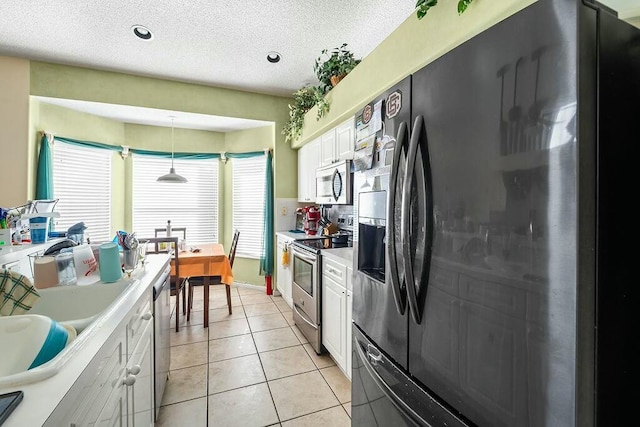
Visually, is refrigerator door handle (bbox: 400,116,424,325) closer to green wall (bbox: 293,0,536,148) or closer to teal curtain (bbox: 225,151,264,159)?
green wall (bbox: 293,0,536,148)

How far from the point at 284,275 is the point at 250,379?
5.52ft

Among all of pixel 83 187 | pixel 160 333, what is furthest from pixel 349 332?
pixel 83 187

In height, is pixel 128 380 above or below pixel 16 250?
below

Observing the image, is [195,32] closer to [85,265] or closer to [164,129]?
[85,265]

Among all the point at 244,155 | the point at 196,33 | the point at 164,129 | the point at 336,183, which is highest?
the point at 196,33

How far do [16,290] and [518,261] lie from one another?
1.47 m

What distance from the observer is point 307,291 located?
2.65 m

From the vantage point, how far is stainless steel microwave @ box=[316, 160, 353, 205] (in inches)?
106

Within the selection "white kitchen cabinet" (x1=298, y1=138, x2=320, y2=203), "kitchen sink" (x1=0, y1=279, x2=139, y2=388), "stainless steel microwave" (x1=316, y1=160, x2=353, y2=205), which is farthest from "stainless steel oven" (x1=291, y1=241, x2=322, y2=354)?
"kitchen sink" (x1=0, y1=279, x2=139, y2=388)

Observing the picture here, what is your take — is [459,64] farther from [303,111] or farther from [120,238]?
[303,111]

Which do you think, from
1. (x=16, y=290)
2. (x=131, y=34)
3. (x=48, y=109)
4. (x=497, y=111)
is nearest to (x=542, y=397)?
(x=497, y=111)

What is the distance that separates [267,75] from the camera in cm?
334

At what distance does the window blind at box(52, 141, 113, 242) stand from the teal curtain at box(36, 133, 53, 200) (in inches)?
10.8

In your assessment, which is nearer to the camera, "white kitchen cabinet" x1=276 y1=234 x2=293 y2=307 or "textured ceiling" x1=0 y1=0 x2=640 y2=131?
"textured ceiling" x1=0 y1=0 x2=640 y2=131
